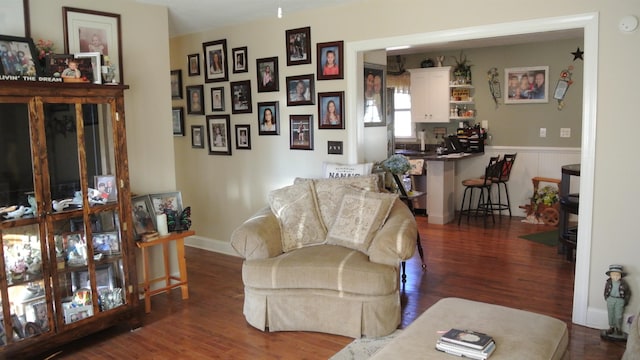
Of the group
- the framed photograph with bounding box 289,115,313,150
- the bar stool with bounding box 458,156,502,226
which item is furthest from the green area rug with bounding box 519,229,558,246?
the framed photograph with bounding box 289,115,313,150

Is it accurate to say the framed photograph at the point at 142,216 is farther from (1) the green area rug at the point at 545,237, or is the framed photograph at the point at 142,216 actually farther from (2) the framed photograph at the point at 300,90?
(1) the green area rug at the point at 545,237

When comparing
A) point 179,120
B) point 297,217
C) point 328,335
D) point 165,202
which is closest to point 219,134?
point 179,120

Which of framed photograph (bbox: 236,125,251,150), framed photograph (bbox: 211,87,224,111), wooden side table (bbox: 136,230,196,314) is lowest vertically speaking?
wooden side table (bbox: 136,230,196,314)

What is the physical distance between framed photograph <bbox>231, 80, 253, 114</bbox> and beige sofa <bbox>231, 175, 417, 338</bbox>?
1.65 m

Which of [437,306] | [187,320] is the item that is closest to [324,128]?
[187,320]

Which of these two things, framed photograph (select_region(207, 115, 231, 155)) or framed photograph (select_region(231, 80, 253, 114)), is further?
framed photograph (select_region(207, 115, 231, 155))

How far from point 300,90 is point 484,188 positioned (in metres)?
3.70

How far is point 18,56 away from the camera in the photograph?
307 centimetres

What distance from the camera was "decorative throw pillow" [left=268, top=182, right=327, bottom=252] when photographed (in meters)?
3.70

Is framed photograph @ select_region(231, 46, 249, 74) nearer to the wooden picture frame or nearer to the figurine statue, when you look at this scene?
the wooden picture frame

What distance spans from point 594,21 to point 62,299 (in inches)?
151

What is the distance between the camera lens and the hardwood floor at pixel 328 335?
3170mm

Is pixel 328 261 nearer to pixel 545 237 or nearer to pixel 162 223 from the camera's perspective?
pixel 162 223

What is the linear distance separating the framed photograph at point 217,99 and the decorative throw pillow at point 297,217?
186 cm
